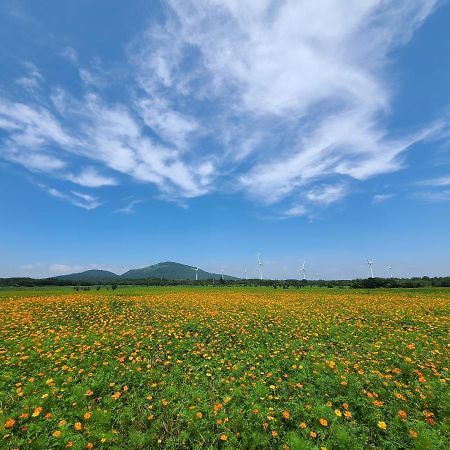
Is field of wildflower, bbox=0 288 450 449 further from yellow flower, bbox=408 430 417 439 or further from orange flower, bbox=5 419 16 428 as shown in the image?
orange flower, bbox=5 419 16 428

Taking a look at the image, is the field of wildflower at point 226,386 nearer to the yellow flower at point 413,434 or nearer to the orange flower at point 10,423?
the yellow flower at point 413,434

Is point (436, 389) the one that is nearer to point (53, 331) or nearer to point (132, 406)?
point (132, 406)

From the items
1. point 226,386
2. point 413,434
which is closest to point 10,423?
point 226,386

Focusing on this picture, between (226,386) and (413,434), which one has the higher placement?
(226,386)

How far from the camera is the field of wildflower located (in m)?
6.23

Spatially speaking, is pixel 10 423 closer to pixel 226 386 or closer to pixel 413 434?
pixel 226 386

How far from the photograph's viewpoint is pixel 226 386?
28.0ft

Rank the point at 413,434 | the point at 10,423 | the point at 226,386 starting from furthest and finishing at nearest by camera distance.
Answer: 1. the point at 226,386
2. the point at 10,423
3. the point at 413,434

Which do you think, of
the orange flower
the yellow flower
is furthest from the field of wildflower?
the orange flower

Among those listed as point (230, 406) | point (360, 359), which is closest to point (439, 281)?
point (360, 359)

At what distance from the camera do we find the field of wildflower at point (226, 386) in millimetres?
6234

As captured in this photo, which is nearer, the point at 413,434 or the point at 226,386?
the point at 413,434

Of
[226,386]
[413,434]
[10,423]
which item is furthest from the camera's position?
[226,386]

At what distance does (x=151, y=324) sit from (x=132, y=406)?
862cm
